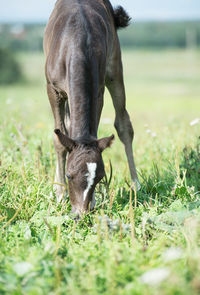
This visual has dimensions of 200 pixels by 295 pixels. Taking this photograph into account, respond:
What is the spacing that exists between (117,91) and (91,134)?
1.54 meters

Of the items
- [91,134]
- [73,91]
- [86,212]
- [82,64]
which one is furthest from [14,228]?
[82,64]

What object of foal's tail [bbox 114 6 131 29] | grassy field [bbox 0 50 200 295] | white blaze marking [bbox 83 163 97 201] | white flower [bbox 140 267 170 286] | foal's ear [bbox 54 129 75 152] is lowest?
grassy field [bbox 0 50 200 295]

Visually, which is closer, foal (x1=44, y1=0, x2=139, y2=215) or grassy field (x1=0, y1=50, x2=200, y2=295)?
grassy field (x1=0, y1=50, x2=200, y2=295)

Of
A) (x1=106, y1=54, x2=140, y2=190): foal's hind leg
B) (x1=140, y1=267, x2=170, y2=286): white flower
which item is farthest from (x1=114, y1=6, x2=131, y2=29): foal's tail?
(x1=140, y1=267, x2=170, y2=286): white flower

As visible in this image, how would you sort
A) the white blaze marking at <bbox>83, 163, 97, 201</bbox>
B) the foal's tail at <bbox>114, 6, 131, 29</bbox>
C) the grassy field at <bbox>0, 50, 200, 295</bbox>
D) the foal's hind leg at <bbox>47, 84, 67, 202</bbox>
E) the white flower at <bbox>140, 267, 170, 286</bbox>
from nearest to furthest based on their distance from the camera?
the white flower at <bbox>140, 267, 170, 286</bbox> < the grassy field at <bbox>0, 50, 200, 295</bbox> < the white blaze marking at <bbox>83, 163, 97, 201</bbox> < the foal's hind leg at <bbox>47, 84, 67, 202</bbox> < the foal's tail at <bbox>114, 6, 131, 29</bbox>

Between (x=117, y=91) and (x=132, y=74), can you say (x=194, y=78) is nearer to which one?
(x=132, y=74)

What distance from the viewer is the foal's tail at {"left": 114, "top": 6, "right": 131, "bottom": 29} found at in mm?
5031

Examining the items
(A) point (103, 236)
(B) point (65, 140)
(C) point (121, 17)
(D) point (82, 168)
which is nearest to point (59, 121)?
(B) point (65, 140)

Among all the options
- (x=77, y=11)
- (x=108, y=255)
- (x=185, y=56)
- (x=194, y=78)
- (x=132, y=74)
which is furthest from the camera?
(x=185, y=56)

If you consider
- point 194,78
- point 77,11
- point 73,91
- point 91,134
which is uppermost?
point 77,11

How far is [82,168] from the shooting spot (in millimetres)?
3041

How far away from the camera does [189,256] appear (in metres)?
2.17

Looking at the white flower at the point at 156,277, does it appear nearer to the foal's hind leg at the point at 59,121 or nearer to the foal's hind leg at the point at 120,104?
the foal's hind leg at the point at 59,121

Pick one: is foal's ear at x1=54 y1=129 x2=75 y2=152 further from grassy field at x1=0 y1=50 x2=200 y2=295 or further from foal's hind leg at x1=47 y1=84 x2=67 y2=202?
foal's hind leg at x1=47 y1=84 x2=67 y2=202
